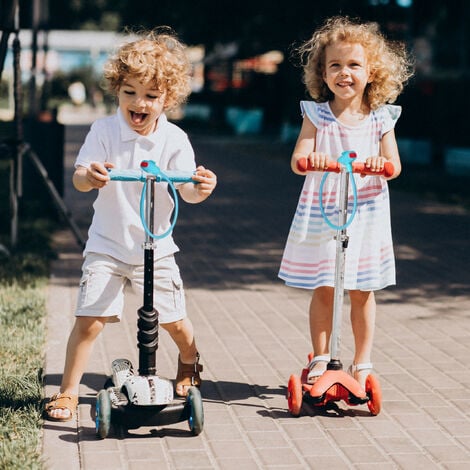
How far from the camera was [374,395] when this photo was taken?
439 cm

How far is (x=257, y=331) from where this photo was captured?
600 centimetres

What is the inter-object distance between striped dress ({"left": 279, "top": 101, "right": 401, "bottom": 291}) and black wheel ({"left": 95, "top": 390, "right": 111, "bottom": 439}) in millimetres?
1068

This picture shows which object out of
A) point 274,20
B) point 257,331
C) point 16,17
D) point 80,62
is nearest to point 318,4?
point 274,20

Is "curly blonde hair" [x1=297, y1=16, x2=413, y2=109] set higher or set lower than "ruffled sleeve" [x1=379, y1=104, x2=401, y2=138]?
higher

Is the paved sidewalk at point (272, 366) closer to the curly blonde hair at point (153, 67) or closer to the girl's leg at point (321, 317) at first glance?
the girl's leg at point (321, 317)

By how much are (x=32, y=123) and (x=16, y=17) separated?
2.63 meters

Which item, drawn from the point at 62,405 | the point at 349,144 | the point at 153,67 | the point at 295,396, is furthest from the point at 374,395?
the point at 153,67

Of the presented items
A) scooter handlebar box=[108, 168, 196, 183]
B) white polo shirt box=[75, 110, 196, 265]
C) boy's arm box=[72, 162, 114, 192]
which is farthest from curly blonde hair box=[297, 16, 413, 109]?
boy's arm box=[72, 162, 114, 192]

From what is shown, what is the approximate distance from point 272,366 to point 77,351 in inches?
51.5

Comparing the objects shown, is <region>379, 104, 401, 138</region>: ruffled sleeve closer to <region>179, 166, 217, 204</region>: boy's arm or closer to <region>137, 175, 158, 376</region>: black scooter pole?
<region>179, 166, 217, 204</region>: boy's arm

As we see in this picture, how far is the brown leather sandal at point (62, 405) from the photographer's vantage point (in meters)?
4.28

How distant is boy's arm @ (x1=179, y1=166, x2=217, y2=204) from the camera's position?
3.94 metres

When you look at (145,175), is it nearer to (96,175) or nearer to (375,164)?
(96,175)

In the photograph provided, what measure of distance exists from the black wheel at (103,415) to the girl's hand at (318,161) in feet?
4.33
